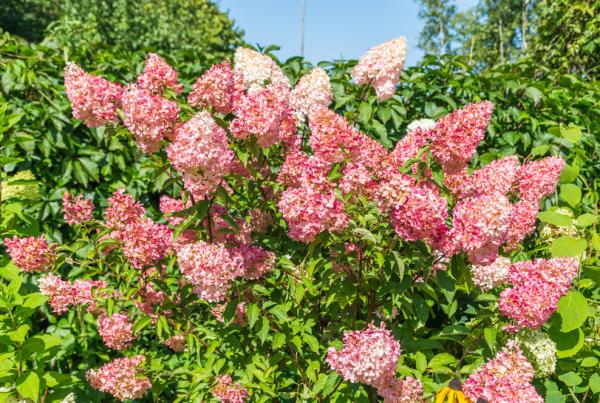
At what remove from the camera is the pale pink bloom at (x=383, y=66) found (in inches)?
117

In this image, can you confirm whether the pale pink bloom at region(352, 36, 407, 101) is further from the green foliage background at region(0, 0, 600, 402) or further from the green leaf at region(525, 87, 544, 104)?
the green leaf at region(525, 87, 544, 104)

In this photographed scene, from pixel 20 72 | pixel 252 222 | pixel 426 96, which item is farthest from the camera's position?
pixel 426 96

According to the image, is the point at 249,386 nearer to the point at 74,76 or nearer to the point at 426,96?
the point at 74,76

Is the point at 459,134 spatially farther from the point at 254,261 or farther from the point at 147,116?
the point at 147,116

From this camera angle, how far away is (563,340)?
249cm

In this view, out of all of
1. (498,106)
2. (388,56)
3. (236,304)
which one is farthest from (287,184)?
(498,106)

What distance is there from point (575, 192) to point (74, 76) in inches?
102

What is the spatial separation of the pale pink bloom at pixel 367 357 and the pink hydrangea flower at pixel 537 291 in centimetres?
63

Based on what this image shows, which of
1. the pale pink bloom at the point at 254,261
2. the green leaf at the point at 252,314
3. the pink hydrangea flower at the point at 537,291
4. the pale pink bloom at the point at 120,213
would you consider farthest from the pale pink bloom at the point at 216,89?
the pink hydrangea flower at the point at 537,291

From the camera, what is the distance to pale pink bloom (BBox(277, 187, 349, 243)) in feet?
7.06

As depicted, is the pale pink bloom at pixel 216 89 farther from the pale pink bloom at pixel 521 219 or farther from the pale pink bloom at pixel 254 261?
the pale pink bloom at pixel 521 219

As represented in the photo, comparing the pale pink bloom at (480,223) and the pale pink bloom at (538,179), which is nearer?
the pale pink bloom at (480,223)

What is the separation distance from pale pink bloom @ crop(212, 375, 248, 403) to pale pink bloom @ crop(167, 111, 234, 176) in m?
1.11

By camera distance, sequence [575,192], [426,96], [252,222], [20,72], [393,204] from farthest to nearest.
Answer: [426,96], [20,72], [252,222], [575,192], [393,204]
